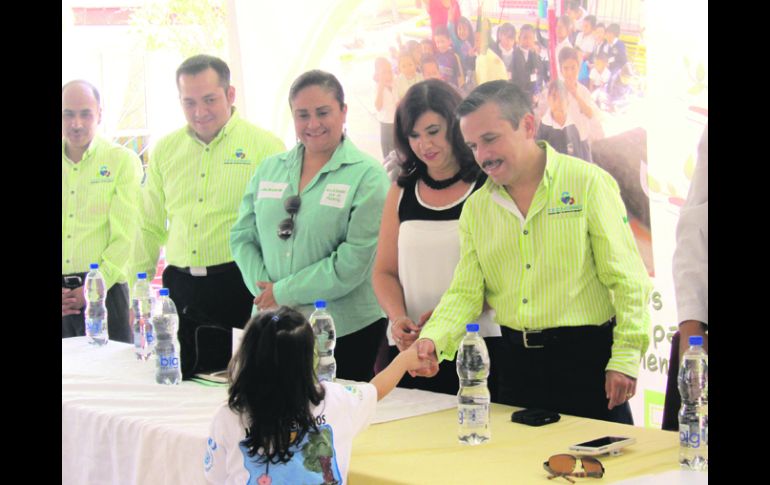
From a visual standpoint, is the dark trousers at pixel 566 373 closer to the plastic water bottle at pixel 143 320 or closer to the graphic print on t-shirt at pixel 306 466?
the graphic print on t-shirt at pixel 306 466

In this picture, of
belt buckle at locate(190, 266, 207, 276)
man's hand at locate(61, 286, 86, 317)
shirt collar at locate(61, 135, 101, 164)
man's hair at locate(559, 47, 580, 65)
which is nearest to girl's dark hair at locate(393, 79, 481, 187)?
man's hair at locate(559, 47, 580, 65)

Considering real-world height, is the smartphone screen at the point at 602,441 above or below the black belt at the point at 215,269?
below

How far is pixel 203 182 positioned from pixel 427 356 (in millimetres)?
1895

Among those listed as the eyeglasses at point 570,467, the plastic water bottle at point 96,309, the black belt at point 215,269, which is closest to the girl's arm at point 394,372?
the eyeglasses at point 570,467

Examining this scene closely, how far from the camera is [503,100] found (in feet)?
9.32

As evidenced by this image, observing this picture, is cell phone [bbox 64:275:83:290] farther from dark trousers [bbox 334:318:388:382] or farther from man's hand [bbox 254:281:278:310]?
dark trousers [bbox 334:318:388:382]

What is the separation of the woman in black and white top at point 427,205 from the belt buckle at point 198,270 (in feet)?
3.83

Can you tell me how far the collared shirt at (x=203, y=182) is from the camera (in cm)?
423
